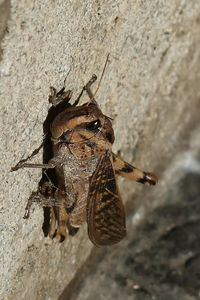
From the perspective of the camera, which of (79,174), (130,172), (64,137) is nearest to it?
(64,137)

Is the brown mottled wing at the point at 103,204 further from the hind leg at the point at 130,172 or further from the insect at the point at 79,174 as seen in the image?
the hind leg at the point at 130,172

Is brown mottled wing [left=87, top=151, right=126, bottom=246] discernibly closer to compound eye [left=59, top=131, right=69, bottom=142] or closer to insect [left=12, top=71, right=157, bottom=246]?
insect [left=12, top=71, right=157, bottom=246]

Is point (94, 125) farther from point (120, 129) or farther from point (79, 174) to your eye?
point (120, 129)

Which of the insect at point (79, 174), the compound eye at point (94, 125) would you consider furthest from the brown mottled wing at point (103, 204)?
the compound eye at point (94, 125)

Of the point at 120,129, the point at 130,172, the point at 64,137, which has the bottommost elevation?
the point at 130,172

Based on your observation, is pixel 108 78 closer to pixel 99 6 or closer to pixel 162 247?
pixel 99 6

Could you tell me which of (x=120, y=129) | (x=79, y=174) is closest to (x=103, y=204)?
(x=79, y=174)
